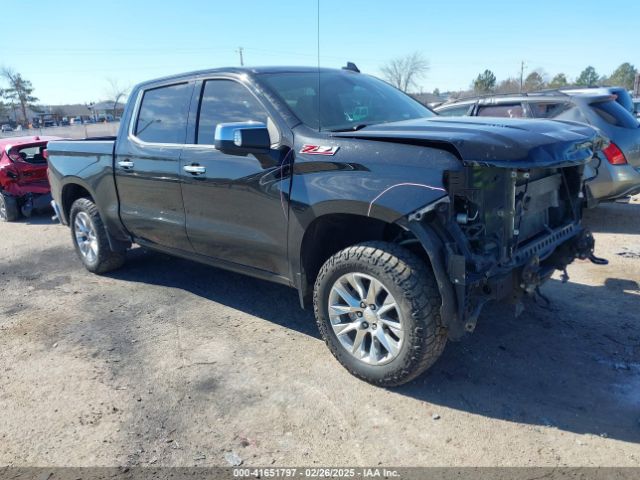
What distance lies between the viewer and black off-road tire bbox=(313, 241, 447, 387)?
9.71 ft

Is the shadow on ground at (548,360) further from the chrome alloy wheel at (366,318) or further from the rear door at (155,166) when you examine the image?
the rear door at (155,166)

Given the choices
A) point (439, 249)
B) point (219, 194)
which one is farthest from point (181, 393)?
point (439, 249)

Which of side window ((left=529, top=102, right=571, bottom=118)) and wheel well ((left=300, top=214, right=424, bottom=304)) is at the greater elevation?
side window ((left=529, top=102, right=571, bottom=118))

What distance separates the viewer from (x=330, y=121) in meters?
3.67

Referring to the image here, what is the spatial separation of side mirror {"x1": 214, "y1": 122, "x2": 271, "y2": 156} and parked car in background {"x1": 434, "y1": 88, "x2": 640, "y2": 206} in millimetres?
3413

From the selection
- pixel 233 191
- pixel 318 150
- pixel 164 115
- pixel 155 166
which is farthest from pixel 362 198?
pixel 164 115

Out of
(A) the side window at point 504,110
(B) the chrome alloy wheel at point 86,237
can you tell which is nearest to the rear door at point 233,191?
(B) the chrome alloy wheel at point 86,237

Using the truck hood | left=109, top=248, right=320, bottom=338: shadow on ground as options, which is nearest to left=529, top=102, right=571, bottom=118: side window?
the truck hood

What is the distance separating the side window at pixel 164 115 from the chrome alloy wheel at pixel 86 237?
1.46 m

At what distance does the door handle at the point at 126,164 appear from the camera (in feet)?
15.8

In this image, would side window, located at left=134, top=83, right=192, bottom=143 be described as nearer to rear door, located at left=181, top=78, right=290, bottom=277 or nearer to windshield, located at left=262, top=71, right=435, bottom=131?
rear door, located at left=181, top=78, right=290, bottom=277

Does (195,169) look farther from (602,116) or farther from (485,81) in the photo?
(485,81)

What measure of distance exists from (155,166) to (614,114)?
219 inches

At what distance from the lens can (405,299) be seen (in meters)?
2.97
